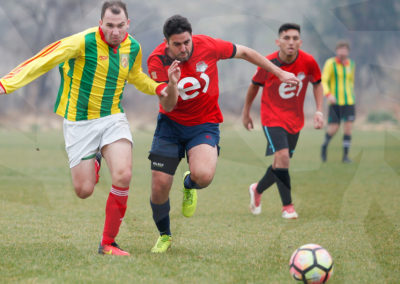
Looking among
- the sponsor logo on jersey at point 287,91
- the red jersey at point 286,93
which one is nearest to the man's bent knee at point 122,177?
the red jersey at point 286,93

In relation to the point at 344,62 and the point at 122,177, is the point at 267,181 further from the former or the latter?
the point at 344,62

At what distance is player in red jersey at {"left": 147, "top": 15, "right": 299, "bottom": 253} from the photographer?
473 cm

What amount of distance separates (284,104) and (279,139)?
18.9 inches

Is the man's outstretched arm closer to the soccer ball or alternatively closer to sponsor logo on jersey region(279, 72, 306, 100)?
sponsor logo on jersey region(279, 72, 306, 100)

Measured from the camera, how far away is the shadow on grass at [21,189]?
7.55 meters

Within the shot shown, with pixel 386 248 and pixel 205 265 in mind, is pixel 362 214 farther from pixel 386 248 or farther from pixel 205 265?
pixel 205 265

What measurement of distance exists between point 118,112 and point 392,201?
176 inches

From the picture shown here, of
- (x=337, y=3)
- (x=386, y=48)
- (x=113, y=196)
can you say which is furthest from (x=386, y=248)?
(x=337, y=3)

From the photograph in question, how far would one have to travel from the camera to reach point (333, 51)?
1304 cm

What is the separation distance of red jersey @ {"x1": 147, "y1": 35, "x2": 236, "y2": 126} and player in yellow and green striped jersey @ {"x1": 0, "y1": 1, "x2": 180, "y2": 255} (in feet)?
0.55

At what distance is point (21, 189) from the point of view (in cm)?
866

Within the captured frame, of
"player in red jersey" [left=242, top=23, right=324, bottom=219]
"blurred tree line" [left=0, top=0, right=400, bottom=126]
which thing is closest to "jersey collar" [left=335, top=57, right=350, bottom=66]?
"blurred tree line" [left=0, top=0, right=400, bottom=126]

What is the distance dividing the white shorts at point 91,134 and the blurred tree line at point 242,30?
1425 millimetres

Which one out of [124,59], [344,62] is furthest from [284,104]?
[344,62]
